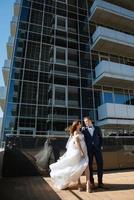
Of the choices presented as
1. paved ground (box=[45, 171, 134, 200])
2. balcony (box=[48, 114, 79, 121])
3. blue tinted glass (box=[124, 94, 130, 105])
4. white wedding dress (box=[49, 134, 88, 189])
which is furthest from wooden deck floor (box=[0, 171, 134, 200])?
blue tinted glass (box=[124, 94, 130, 105])

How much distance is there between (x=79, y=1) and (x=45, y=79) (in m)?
10.2

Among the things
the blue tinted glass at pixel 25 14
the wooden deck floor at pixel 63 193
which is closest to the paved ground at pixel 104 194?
the wooden deck floor at pixel 63 193

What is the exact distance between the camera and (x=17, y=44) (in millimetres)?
15758

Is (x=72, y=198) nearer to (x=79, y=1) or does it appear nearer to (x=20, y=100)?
(x=20, y=100)

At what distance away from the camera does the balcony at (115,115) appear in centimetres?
1447

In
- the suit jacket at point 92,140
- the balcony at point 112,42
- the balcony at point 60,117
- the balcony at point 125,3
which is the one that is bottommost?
the suit jacket at point 92,140

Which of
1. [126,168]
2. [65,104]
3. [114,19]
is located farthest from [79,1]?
[126,168]

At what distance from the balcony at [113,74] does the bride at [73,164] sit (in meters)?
11.6

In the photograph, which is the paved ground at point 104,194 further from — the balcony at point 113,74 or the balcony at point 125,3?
the balcony at point 125,3

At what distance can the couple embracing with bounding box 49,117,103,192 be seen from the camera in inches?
173

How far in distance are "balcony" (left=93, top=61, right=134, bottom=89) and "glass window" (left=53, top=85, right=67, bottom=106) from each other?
113 inches

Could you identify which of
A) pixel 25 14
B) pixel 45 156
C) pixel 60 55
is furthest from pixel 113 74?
pixel 45 156

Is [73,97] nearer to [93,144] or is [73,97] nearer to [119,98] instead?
[119,98]

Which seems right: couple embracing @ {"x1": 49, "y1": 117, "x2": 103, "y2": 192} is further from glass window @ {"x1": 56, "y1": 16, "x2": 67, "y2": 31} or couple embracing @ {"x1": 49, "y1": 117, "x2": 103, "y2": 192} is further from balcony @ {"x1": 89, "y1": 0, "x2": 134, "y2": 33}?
balcony @ {"x1": 89, "y1": 0, "x2": 134, "y2": 33}
